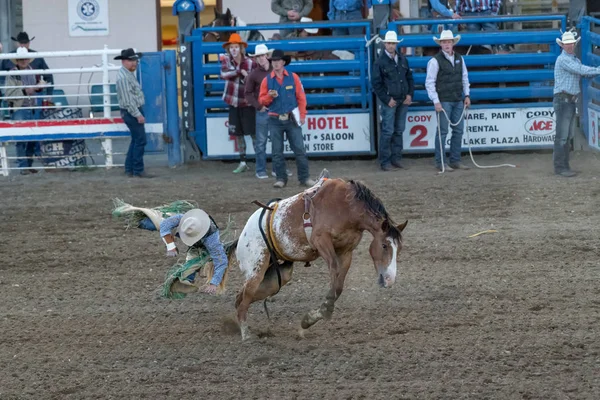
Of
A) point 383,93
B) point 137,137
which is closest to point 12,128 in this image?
point 137,137

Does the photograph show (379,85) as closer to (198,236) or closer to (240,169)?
(240,169)

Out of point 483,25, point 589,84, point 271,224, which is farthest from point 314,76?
point 271,224

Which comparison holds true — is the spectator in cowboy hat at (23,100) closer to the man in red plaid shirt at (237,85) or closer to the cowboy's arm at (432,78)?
the man in red plaid shirt at (237,85)

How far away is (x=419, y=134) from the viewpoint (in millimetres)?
14555

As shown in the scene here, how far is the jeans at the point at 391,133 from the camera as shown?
13.7 meters

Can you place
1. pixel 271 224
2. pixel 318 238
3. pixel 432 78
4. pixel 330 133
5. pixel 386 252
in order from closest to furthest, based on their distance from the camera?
pixel 386 252 < pixel 318 238 < pixel 271 224 < pixel 432 78 < pixel 330 133

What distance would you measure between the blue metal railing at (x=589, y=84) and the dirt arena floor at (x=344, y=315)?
221cm

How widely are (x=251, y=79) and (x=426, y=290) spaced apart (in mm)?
6073

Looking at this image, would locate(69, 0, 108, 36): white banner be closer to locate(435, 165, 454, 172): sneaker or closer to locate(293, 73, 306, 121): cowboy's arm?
locate(293, 73, 306, 121): cowboy's arm

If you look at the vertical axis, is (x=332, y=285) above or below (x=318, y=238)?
below

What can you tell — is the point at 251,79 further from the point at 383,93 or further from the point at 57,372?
the point at 57,372

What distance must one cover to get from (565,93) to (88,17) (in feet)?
30.6

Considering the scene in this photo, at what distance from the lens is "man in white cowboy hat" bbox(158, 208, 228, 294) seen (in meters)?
6.61

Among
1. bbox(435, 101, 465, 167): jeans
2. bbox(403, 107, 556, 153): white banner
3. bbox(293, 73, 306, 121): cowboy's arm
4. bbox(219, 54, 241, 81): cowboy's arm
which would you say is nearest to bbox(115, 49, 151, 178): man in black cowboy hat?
bbox(219, 54, 241, 81): cowboy's arm
